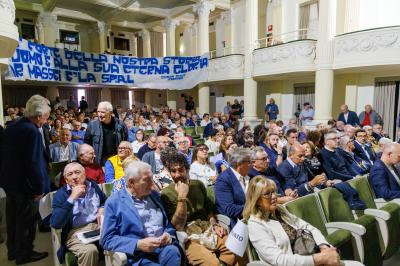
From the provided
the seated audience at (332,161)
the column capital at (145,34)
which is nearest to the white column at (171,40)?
the column capital at (145,34)

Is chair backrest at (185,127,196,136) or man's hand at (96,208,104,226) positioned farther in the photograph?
chair backrest at (185,127,196,136)

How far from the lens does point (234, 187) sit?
276cm

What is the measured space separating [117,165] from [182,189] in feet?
4.40

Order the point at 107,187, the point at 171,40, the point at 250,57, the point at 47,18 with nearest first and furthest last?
1. the point at 107,187
2. the point at 250,57
3. the point at 47,18
4. the point at 171,40

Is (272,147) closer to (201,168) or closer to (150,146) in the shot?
(201,168)

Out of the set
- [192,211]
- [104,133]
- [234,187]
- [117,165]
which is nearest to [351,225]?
[234,187]

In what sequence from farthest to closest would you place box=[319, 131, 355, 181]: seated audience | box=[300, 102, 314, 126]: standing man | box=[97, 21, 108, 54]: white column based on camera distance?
box=[97, 21, 108, 54]: white column → box=[300, 102, 314, 126]: standing man → box=[319, 131, 355, 181]: seated audience

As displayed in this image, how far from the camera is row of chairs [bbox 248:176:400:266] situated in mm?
2320

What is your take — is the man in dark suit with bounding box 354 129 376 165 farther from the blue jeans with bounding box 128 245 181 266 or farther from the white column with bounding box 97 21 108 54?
the white column with bounding box 97 21 108 54

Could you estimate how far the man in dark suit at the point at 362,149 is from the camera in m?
5.25

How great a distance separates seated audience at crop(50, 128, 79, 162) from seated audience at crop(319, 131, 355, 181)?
3829mm

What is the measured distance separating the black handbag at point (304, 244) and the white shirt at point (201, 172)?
71.1 inches

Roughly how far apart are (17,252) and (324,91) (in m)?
9.47

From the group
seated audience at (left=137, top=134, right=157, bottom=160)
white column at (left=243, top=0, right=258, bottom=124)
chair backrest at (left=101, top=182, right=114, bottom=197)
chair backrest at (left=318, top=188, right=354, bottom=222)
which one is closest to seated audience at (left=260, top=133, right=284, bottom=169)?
chair backrest at (left=318, top=188, right=354, bottom=222)
